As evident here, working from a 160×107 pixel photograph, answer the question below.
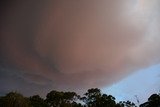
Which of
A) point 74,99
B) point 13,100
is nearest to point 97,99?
point 74,99

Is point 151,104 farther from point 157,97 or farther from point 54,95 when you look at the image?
point 54,95

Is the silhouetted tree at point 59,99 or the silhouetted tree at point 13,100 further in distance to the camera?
the silhouetted tree at point 59,99

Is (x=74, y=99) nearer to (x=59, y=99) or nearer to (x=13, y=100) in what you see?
(x=59, y=99)

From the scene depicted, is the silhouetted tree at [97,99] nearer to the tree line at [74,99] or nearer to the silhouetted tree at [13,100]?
the tree line at [74,99]

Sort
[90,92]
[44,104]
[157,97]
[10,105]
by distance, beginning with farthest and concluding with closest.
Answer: [90,92], [157,97], [44,104], [10,105]

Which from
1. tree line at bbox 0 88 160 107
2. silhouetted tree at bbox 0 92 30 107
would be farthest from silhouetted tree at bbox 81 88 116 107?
silhouetted tree at bbox 0 92 30 107

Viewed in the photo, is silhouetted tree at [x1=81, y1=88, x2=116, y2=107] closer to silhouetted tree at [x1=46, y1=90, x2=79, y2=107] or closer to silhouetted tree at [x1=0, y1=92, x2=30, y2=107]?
silhouetted tree at [x1=46, y1=90, x2=79, y2=107]

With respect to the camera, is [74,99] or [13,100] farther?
[74,99]

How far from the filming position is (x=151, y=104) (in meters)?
103

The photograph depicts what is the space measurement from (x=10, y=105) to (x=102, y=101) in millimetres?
43066

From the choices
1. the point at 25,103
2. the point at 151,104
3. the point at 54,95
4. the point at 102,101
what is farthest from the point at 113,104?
the point at 25,103

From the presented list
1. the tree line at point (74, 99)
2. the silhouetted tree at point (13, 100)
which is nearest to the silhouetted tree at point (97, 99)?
the tree line at point (74, 99)

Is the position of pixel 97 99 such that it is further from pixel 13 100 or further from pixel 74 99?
pixel 13 100

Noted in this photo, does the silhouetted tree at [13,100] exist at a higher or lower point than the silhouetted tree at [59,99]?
lower
